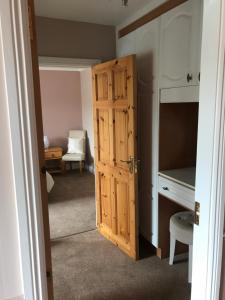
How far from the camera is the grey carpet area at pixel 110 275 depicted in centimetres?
216

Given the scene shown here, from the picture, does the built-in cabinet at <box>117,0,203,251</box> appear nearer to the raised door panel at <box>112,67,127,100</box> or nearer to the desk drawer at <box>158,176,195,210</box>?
the desk drawer at <box>158,176,195,210</box>

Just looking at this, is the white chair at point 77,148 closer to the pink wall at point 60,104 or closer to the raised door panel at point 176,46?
the pink wall at point 60,104

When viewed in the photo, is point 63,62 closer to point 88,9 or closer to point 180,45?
point 88,9

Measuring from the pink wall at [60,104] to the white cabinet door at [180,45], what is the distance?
166 inches

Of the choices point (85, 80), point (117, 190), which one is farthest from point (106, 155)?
point (85, 80)

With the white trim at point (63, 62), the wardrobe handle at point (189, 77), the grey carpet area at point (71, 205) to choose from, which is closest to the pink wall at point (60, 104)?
the grey carpet area at point (71, 205)

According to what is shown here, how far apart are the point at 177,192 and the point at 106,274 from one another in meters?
1.01

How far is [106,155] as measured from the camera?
9.55 ft

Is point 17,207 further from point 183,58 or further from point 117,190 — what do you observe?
point 117,190

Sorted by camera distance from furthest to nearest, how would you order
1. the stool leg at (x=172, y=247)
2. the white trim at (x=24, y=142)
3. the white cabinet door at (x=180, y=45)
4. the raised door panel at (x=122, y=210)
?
the raised door panel at (x=122, y=210) < the stool leg at (x=172, y=247) < the white cabinet door at (x=180, y=45) < the white trim at (x=24, y=142)

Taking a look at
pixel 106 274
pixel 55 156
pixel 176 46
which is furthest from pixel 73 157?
pixel 176 46

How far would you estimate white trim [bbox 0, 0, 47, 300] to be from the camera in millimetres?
910

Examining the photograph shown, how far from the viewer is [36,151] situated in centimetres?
102

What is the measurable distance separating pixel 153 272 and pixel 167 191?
77 centimetres
